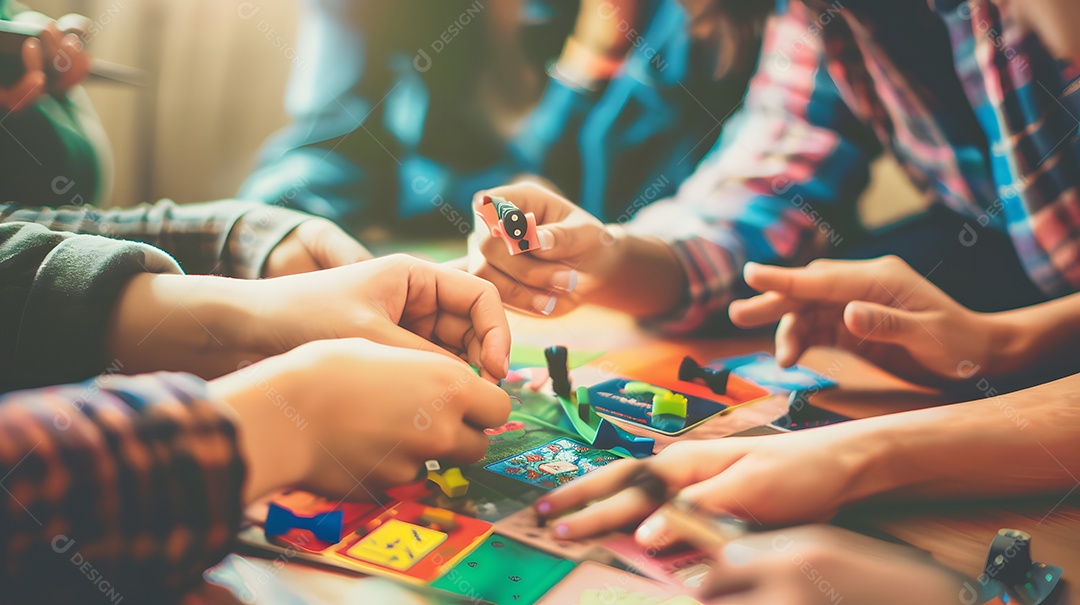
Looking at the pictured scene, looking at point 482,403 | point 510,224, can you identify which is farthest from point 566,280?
point 482,403

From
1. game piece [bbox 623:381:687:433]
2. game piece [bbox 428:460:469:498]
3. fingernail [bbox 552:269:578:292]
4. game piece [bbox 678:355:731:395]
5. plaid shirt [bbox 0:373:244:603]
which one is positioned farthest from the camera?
fingernail [bbox 552:269:578:292]

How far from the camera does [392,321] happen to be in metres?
0.69

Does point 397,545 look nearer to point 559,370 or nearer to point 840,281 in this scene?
point 559,370

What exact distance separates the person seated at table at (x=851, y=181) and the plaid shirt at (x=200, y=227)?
0.84 ft

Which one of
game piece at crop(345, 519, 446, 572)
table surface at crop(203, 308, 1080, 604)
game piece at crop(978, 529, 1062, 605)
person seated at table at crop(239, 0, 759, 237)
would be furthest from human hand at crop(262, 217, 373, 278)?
game piece at crop(978, 529, 1062, 605)

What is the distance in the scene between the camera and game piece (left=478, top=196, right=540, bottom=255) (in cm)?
83

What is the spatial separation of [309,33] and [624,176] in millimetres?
515

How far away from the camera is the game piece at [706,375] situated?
0.82 m

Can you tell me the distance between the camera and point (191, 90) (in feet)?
3.61

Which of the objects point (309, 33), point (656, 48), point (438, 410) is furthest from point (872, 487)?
point (309, 33)

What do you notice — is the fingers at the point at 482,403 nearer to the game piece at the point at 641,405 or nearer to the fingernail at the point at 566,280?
the game piece at the point at 641,405

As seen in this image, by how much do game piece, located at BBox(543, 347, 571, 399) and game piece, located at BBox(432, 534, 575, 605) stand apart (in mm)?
284

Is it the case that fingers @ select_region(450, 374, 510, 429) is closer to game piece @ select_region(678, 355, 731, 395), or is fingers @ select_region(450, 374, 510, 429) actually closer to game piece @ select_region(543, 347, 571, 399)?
game piece @ select_region(543, 347, 571, 399)

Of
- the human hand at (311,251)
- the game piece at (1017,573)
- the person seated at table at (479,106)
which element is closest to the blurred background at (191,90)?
the person seated at table at (479,106)
